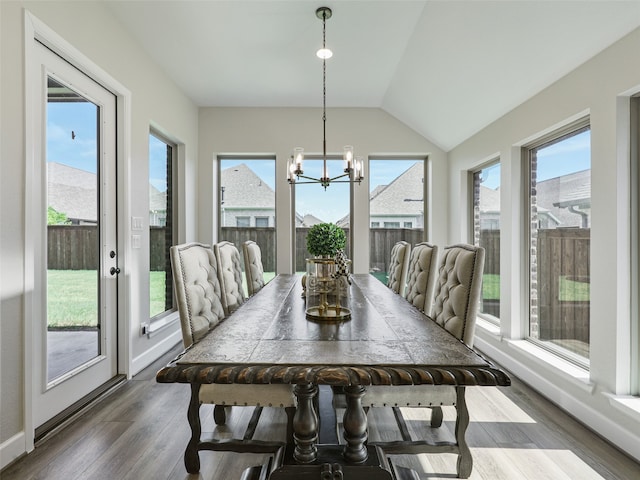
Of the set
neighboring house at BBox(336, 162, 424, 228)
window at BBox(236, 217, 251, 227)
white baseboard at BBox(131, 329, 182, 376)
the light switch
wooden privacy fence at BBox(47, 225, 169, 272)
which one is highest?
neighboring house at BBox(336, 162, 424, 228)

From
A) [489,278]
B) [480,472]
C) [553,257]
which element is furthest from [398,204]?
[480,472]

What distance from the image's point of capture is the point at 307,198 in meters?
4.54

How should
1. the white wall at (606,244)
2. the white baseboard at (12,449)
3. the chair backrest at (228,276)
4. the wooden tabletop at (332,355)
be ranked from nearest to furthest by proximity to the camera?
the wooden tabletop at (332,355) < the white baseboard at (12,449) < the white wall at (606,244) < the chair backrest at (228,276)

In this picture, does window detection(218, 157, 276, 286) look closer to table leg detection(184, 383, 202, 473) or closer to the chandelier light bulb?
the chandelier light bulb

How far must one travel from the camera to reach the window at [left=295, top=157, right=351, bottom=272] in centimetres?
453

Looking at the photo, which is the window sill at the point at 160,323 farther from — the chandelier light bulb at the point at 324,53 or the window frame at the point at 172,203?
the chandelier light bulb at the point at 324,53

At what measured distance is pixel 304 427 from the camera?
1.34 meters

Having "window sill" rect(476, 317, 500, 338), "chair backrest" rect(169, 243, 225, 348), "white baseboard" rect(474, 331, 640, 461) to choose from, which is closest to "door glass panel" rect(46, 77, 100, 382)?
"chair backrest" rect(169, 243, 225, 348)

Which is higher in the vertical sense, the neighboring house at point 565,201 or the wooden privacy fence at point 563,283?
the neighboring house at point 565,201

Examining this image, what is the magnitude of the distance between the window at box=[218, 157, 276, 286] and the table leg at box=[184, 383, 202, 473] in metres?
Result: 2.96

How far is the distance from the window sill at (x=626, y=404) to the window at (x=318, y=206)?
3066 mm

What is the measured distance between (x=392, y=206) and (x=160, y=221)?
278 centimetres

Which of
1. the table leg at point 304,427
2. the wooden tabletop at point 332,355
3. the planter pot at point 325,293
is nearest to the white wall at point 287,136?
the planter pot at point 325,293

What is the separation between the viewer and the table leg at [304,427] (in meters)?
1.34
